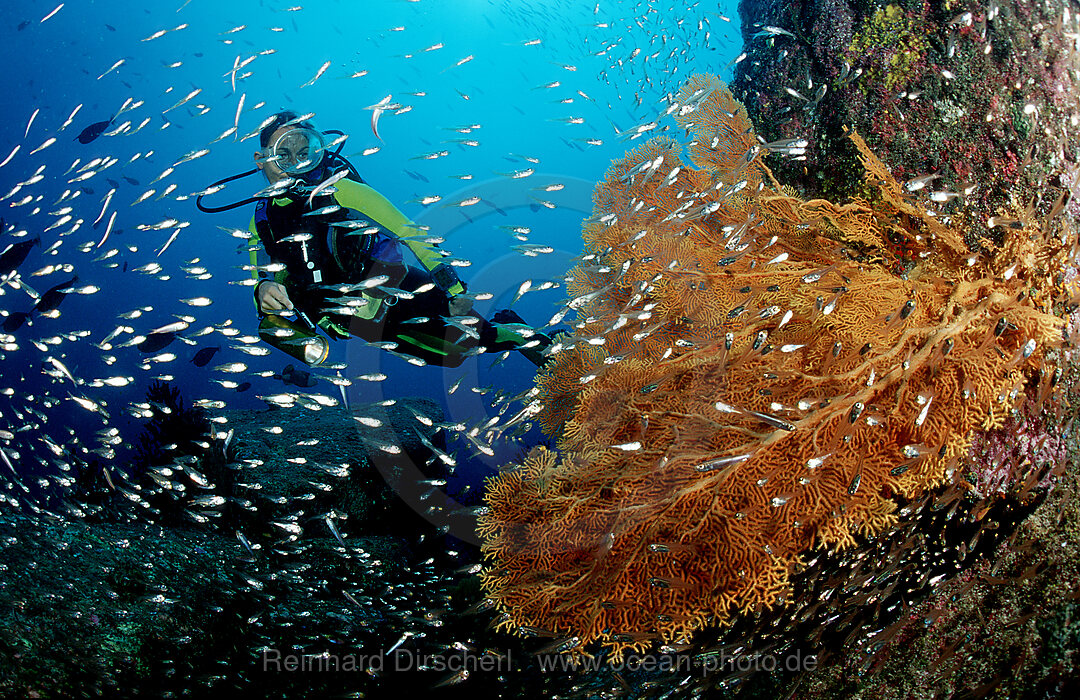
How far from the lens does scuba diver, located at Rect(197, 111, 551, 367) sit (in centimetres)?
517

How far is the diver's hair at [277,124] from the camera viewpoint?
17.9 feet

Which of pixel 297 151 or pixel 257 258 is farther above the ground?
pixel 297 151

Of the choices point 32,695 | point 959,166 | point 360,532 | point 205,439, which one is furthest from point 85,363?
point 959,166

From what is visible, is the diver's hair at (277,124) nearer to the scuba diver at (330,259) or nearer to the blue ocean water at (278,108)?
the scuba diver at (330,259)

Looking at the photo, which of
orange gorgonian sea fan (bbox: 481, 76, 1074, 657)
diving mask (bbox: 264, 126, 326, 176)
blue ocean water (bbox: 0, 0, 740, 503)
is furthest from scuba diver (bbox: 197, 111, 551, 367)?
blue ocean water (bbox: 0, 0, 740, 503)

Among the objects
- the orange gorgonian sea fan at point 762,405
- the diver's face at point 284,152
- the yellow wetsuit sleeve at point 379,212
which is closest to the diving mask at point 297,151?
the diver's face at point 284,152

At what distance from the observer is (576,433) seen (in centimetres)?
361

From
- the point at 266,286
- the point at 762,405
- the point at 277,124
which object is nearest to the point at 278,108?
the point at 277,124

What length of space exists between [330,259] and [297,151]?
131cm

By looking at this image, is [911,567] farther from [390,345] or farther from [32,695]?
[32,695]

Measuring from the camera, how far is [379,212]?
5551 millimetres

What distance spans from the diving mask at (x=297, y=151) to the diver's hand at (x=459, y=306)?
6.93 feet

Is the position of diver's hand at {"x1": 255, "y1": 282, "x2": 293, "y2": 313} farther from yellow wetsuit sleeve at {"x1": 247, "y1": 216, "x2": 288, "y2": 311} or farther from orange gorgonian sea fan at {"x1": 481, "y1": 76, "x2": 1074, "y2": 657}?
A: orange gorgonian sea fan at {"x1": 481, "y1": 76, "x2": 1074, "y2": 657}

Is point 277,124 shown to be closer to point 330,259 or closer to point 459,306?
point 330,259
